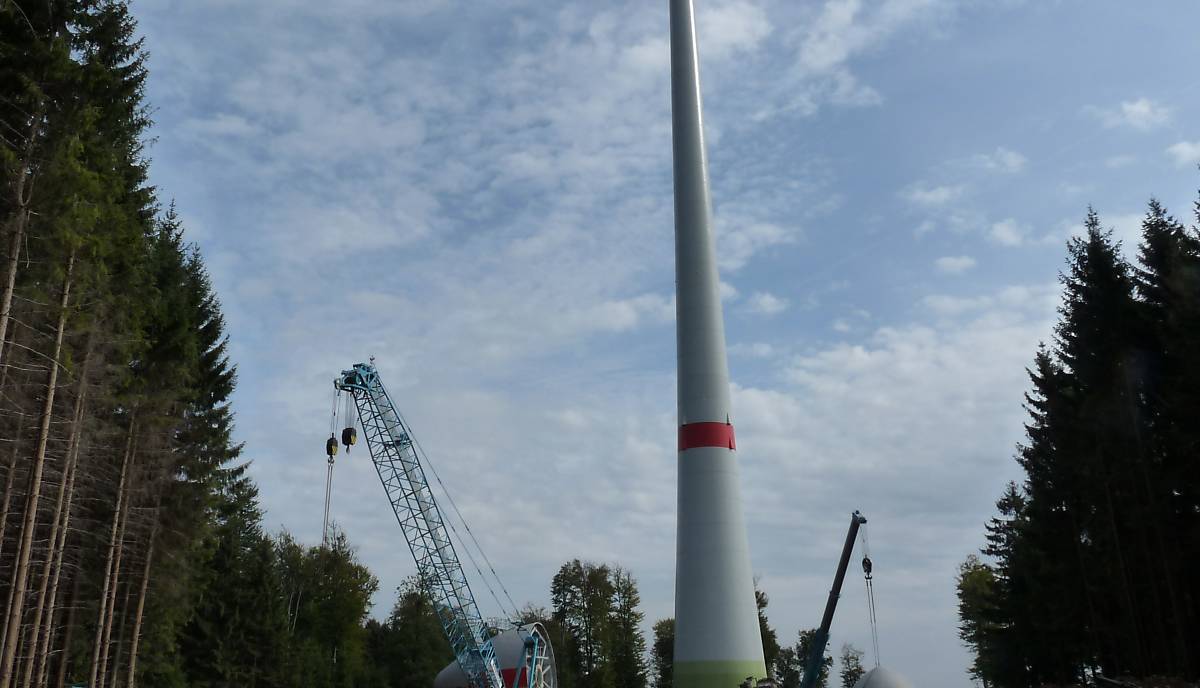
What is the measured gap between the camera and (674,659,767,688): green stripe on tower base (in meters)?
29.2

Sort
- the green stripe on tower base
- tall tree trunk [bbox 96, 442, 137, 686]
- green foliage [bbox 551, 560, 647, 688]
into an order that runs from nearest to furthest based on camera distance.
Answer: tall tree trunk [bbox 96, 442, 137, 686] → the green stripe on tower base → green foliage [bbox 551, 560, 647, 688]

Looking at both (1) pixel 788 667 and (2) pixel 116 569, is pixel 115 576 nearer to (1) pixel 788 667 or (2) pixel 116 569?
(2) pixel 116 569

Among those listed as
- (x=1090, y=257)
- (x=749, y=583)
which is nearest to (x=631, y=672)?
(x=749, y=583)


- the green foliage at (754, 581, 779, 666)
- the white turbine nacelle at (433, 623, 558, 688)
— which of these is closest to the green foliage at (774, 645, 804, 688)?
the green foliage at (754, 581, 779, 666)

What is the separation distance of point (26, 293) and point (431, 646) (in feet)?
174

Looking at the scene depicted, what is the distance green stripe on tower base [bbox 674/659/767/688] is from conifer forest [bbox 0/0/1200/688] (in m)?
11.3

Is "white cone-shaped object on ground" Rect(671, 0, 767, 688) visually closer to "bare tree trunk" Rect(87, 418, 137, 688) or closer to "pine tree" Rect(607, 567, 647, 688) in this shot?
"bare tree trunk" Rect(87, 418, 137, 688)

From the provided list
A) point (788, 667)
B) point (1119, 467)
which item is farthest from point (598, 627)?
point (1119, 467)

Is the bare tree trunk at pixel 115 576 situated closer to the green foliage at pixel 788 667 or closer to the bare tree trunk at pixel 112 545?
the bare tree trunk at pixel 112 545

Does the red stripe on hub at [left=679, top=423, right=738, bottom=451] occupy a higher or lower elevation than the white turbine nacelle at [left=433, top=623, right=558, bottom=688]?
higher

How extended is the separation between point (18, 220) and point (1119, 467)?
32537mm

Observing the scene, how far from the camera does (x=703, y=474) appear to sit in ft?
103

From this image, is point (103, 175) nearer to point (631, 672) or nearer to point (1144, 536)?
point (1144, 536)

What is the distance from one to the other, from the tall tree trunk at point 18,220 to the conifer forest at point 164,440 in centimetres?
5
